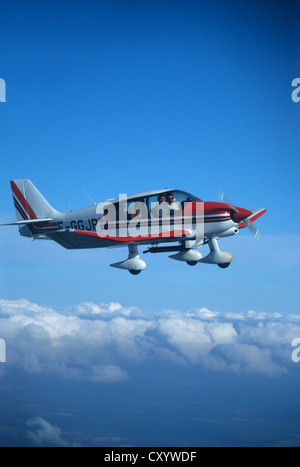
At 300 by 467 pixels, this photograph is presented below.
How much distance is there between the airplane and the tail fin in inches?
116

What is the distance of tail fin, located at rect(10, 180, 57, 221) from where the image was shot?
23109 mm

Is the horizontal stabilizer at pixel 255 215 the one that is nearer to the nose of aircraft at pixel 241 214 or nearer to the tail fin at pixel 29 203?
the nose of aircraft at pixel 241 214

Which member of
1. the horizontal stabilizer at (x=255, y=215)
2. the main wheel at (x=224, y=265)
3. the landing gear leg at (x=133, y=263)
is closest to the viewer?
the landing gear leg at (x=133, y=263)

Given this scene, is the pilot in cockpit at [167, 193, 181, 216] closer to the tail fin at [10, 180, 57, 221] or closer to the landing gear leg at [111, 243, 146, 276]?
the landing gear leg at [111, 243, 146, 276]

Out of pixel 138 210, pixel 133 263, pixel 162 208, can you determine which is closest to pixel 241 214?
pixel 162 208

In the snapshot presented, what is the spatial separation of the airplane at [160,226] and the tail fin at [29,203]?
2.95 m

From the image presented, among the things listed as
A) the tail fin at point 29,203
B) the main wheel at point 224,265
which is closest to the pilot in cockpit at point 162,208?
the main wheel at point 224,265

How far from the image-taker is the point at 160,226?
1978cm

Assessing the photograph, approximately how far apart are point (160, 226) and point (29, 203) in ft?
23.2

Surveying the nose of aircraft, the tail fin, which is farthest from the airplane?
the tail fin

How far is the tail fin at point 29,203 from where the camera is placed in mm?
23109

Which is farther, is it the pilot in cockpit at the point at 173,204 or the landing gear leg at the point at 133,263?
the pilot in cockpit at the point at 173,204
